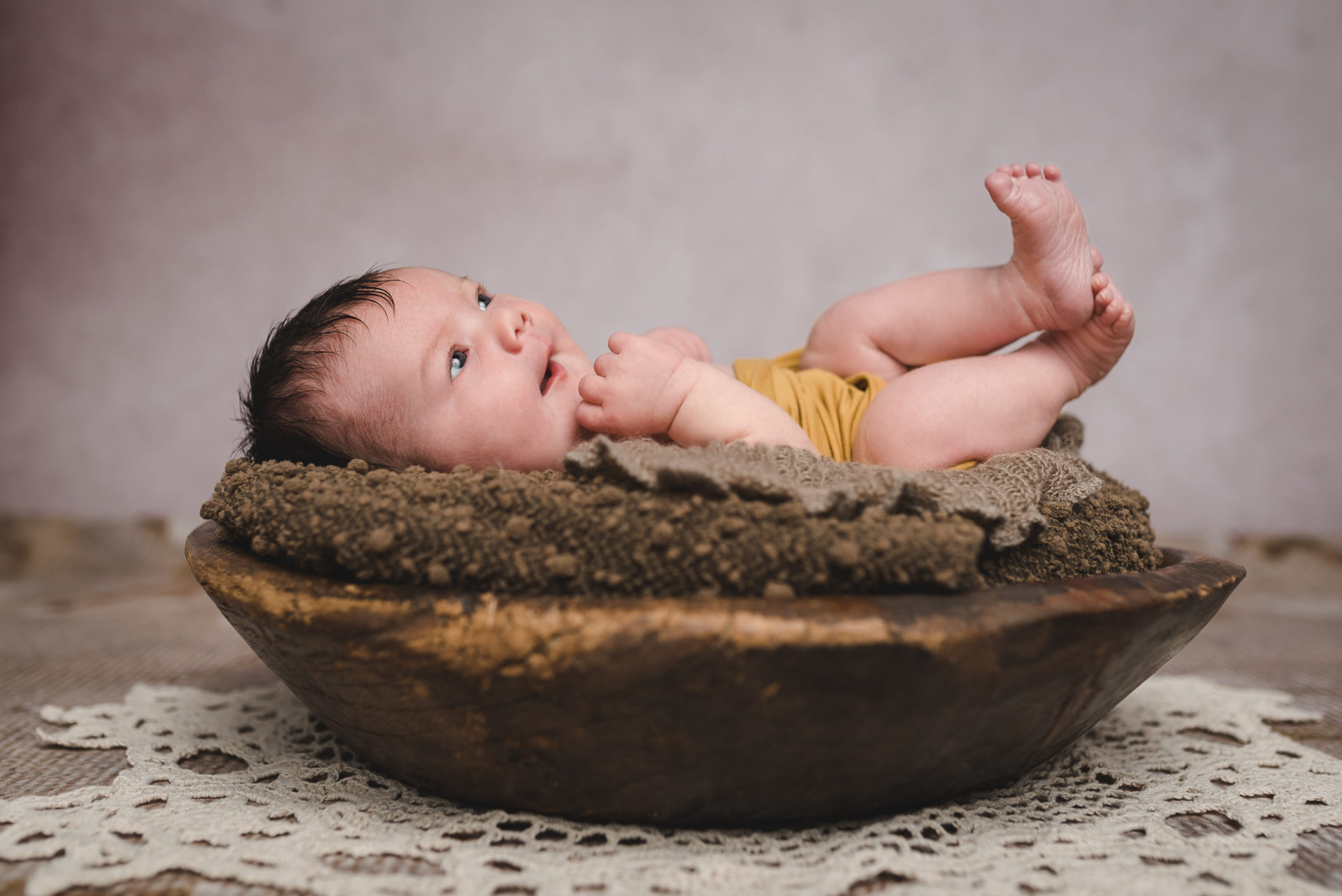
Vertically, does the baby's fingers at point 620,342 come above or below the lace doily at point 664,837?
above

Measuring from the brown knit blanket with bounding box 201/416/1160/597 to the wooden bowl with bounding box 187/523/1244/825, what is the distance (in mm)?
17

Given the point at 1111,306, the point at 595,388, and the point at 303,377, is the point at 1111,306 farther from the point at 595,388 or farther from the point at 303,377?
the point at 303,377

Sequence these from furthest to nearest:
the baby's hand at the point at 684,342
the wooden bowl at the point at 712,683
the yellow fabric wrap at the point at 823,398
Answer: the baby's hand at the point at 684,342
the yellow fabric wrap at the point at 823,398
the wooden bowl at the point at 712,683

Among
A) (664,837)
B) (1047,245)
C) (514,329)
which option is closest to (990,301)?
(1047,245)

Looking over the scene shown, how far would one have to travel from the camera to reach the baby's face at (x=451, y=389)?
0.70m

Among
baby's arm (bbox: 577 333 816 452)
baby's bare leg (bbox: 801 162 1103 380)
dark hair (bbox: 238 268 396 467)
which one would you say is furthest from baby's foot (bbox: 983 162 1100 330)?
dark hair (bbox: 238 268 396 467)

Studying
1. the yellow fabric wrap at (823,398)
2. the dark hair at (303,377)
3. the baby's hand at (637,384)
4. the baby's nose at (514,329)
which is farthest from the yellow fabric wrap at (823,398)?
the dark hair at (303,377)

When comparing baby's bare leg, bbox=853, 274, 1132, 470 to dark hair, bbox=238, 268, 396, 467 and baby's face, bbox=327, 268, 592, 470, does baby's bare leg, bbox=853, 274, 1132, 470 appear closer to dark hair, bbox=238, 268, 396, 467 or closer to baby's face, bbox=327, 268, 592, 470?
baby's face, bbox=327, 268, 592, 470

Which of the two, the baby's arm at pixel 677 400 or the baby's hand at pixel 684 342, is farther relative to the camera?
the baby's hand at pixel 684 342

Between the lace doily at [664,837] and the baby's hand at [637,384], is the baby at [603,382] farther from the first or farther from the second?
the lace doily at [664,837]

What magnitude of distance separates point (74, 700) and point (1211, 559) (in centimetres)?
105

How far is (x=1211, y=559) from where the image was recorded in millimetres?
597

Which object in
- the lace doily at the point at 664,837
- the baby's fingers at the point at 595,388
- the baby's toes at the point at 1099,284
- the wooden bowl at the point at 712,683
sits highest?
the baby's toes at the point at 1099,284

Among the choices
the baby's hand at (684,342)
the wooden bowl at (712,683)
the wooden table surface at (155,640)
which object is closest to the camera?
the wooden bowl at (712,683)
